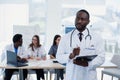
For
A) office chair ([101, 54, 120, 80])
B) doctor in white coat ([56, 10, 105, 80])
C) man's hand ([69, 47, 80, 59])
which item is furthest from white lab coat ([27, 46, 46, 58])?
man's hand ([69, 47, 80, 59])

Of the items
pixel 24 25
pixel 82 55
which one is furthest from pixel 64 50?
pixel 24 25

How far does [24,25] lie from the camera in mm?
6484

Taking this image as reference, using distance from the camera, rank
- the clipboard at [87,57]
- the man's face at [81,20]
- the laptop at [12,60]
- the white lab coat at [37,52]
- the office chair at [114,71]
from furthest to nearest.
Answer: the white lab coat at [37,52]
the office chair at [114,71]
the laptop at [12,60]
the clipboard at [87,57]
the man's face at [81,20]

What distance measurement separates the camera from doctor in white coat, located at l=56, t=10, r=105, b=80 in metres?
2.52

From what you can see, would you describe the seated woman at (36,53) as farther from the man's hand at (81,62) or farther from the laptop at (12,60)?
the man's hand at (81,62)

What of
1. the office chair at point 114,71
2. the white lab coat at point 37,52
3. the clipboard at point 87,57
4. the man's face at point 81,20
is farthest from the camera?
the white lab coat at point 37,52

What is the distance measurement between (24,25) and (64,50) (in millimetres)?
4031

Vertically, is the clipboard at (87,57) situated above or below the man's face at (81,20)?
below

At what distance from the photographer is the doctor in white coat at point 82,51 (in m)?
2.52

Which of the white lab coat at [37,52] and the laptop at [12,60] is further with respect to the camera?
the white lab coat at [37,52]

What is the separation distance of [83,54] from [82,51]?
41 millimetres

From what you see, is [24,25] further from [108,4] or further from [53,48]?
[108,4]

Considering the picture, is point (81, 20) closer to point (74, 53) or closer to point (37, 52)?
point (74, 53)

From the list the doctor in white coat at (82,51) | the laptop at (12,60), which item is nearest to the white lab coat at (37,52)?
the laptop at (12,60)
